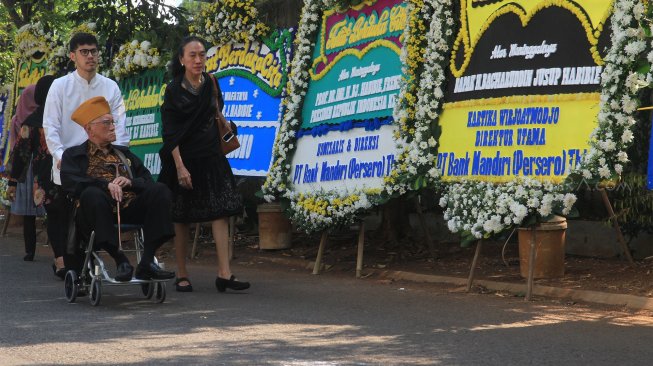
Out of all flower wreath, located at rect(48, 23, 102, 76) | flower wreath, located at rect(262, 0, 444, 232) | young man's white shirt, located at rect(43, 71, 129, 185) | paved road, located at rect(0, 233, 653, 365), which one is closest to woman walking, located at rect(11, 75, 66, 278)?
young man's white shirt, located at rect(43, 71, 129, 185)

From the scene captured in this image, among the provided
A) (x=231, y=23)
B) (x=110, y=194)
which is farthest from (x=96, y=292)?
(x=231, y=23)

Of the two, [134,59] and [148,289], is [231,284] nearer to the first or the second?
[148,289]

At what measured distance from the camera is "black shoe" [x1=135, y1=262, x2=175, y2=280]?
8.28m

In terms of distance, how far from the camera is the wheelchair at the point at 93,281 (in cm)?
832

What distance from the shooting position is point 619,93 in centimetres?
802

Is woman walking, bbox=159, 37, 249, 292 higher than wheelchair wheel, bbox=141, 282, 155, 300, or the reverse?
woman walking, bbox=159, 37, 249, 292

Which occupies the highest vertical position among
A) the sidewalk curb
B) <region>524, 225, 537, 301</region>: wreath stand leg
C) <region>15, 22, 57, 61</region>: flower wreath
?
<region>15, 22, 57, 61</region>: flower wreath

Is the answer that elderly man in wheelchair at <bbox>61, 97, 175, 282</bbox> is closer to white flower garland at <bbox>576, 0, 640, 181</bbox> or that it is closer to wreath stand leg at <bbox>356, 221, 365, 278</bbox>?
wreath stand leg at <bbox>356, 221, 365, 278</bbox>

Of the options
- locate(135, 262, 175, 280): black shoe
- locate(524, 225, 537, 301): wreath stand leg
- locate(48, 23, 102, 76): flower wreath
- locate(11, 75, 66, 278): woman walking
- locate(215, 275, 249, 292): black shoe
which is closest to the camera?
locate(135, 262, 175, 280): black shoe

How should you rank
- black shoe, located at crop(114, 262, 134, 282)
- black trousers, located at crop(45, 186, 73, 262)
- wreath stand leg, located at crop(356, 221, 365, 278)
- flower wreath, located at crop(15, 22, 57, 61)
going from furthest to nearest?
flower wreath, located at crop(15, 22, 57, 61), wreath stand leg, located at crop(356, 221, 365, 278), black trousers, located at crop(45, 186, 73, 262), black shoe, located at crop(114, 262, 134, 282)

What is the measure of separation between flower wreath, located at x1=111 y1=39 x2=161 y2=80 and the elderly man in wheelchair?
669 centimetres

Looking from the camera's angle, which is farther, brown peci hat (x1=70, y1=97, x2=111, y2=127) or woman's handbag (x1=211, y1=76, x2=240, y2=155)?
woman's handbag (x1=211, y1=76, x2=240, y2=155)

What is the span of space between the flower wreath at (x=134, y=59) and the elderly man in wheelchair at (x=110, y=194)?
6.69m

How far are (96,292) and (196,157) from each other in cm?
157
